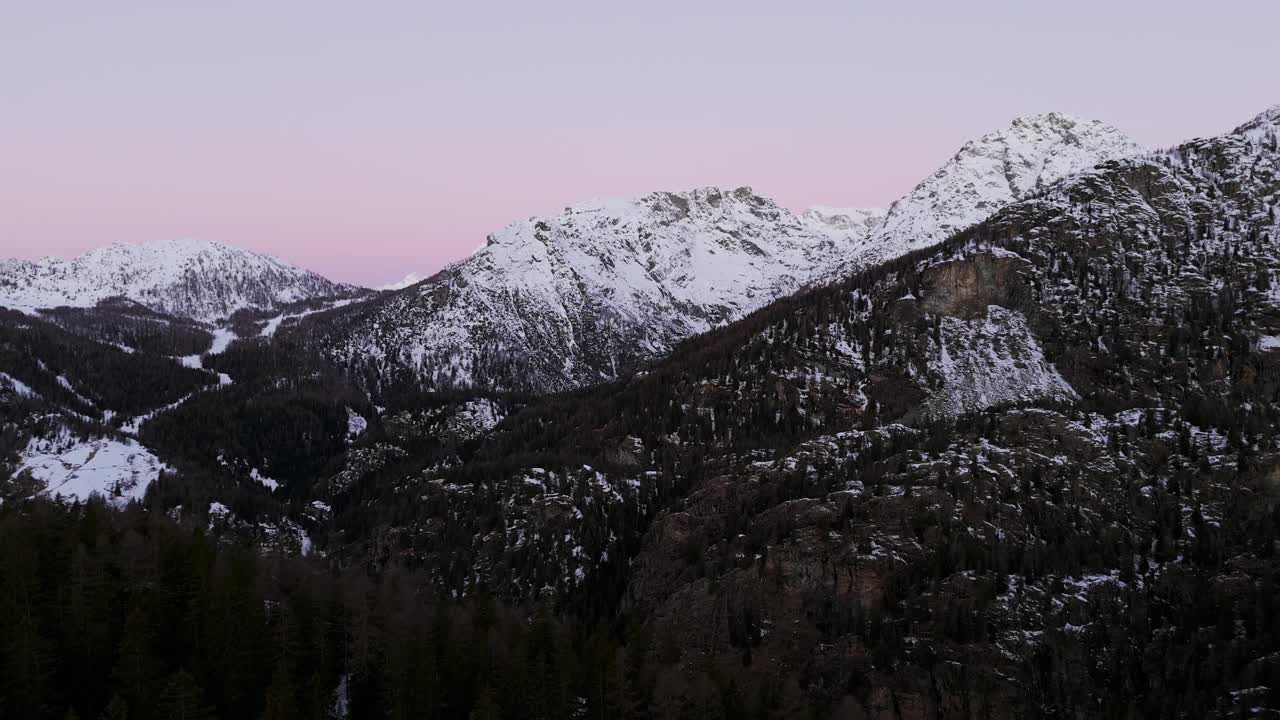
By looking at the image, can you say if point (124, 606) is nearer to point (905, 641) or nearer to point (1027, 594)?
point (905, 641)

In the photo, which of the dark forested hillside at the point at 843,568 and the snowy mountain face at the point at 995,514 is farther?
the snowy mountain face at the point at 995,514

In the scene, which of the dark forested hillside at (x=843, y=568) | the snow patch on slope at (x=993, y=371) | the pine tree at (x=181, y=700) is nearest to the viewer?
the pine tree at (x=181, y=700)

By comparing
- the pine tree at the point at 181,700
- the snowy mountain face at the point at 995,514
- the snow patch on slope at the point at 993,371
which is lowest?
the pine tree at the point at 181,700

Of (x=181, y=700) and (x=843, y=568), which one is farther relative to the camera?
(x=843, y=568)

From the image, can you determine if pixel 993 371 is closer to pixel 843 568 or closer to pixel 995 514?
pixel 995 514

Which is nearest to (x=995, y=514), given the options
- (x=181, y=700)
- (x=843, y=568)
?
(x=843, y=568)

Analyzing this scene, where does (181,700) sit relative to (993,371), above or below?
below

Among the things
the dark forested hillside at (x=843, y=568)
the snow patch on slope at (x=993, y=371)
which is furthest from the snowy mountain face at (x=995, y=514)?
the snow patch on slope at (x=993, y=371)

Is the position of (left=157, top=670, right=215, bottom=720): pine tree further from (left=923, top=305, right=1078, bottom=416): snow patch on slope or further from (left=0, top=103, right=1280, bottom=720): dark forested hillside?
(left=923, top=305, right=1078, bottom=416): snow patch on slope

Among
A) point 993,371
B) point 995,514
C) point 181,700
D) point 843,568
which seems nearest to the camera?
point 181,700

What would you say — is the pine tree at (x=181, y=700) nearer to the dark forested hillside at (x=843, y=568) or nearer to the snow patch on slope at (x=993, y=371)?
the dark forested hillside at (x=843, y=568)

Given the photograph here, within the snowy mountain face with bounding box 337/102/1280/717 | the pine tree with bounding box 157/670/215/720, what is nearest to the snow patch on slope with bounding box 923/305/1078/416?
the snowy mountain face with bounding box 337/102/1280/717

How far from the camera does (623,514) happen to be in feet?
575

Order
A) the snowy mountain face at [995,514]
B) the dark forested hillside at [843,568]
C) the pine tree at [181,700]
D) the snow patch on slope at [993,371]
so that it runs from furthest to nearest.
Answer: the snow patch on slope at [993,371] < the snowy mountain face at [995,514] < the dark forested hillside at [843,568] < the pine tree at [181,700]
